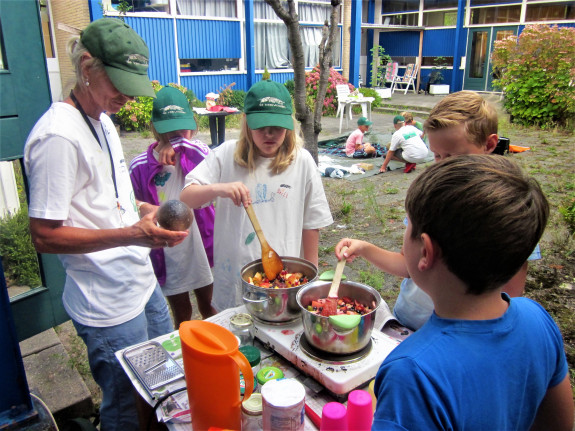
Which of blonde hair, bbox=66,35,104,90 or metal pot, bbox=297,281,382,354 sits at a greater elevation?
blonde hair, bbox=66,35,104,90

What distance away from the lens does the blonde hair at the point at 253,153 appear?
6.59ft

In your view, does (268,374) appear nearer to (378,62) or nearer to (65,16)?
(65,16)

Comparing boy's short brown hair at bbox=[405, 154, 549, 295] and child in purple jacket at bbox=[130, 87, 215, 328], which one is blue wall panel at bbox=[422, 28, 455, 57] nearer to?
child in purple jacket at bbox=[130, 87, 215, 328]

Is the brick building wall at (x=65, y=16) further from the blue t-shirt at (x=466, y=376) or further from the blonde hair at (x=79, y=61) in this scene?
the blue t-shirt at (x=466, y=376)

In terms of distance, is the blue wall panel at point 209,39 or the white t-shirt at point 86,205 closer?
the white t-shirt at point 86,205

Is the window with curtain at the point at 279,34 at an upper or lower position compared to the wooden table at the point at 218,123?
upper

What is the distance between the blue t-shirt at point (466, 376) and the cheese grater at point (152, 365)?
0.74m

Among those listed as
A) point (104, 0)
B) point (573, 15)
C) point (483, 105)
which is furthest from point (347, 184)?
point (573, 15)

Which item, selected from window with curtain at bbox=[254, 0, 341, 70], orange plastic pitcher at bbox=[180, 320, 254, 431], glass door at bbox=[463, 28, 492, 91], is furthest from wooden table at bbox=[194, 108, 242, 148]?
glass door at bbox=[463, 28, 492, 91]

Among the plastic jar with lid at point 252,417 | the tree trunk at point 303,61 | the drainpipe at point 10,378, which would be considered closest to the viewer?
the plastic jar with lid at point 252,417

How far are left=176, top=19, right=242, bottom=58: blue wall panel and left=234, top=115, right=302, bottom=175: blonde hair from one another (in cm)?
1060

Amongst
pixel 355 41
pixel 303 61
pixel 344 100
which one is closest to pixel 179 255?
pixel 303 61

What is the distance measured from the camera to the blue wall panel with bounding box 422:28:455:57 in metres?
17.1

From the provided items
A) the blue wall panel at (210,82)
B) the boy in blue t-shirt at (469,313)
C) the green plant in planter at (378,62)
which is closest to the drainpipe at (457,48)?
the green plant in planter at (378,62)
